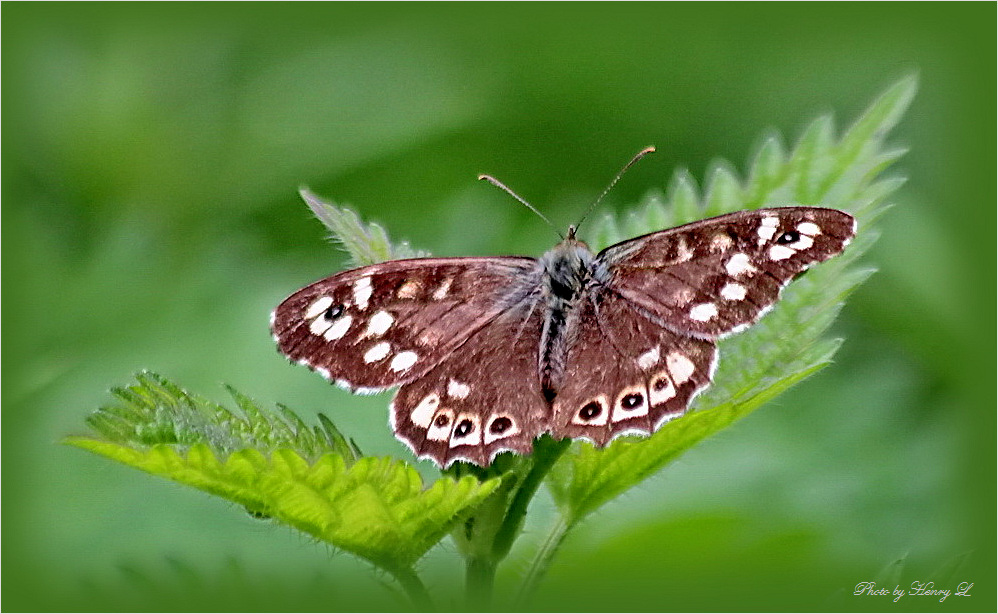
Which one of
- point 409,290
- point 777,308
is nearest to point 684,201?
point 777,308

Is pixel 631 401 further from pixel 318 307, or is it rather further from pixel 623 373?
A: pixel 318 307

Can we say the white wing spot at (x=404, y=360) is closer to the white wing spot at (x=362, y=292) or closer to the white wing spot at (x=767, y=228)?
the white wing spot at (x=362, y=292)

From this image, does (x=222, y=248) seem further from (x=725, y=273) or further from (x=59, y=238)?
(x=725, y=273)

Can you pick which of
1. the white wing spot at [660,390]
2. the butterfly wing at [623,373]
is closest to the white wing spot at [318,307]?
the butterfly wing at [623,373]

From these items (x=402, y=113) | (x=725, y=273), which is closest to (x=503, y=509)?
(x=725, y=273)

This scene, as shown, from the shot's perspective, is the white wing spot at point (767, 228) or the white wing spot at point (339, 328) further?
the white wing spot at point (339, 328)

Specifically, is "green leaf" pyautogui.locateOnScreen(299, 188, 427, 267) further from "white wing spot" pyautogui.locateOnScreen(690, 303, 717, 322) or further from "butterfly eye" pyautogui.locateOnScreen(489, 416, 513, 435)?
"white wing spot" pyautogui.locateOnScreen(690, 303, 717, 322)
